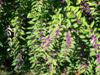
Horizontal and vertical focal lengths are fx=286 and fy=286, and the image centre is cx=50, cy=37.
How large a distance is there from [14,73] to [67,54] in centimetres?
121

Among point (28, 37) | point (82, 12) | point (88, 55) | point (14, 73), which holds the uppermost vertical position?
point (82, 12)

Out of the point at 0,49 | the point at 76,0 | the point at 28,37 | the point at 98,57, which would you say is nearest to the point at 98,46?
the point at 98,57

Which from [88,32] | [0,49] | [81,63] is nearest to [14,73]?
[0,49]

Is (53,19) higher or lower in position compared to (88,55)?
higher

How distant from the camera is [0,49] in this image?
426 cm

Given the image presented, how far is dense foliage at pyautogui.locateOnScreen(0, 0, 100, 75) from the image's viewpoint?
3404 millimetres

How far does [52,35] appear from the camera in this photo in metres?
3.32

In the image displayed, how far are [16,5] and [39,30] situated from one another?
0.53 metres

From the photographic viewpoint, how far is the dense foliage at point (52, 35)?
340cm

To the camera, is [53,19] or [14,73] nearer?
[53,19]

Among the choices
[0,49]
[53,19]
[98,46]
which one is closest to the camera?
[98,46]

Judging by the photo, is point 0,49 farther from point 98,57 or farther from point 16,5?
point 98,57

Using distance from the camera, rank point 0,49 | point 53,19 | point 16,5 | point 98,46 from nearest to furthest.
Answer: point 98,46 → point 53,19 → point 16,5 → point 0,49

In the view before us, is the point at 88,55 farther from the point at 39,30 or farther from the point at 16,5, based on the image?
the point at 16,5
